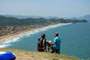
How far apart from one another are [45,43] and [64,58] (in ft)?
11.0

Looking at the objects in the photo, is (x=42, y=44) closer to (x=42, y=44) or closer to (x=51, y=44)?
(x=42, y=44)

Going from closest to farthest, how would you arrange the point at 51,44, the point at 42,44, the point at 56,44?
1. the point at 56,44
2. the point at 51,44
3. the point at 42,44

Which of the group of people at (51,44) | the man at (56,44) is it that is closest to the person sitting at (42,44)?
the group of people at (51,44)

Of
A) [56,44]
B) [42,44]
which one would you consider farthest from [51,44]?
[42,44]

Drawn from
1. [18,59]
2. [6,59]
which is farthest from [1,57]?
[18,59]

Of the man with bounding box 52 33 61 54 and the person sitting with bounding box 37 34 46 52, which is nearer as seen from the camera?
the man with bounding box 52 33 61 54

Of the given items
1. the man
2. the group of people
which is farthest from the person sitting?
the man

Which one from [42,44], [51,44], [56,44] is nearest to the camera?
[56,44]

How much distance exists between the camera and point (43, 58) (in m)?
12.6

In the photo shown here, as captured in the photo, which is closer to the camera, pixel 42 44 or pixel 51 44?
pixel 51 44

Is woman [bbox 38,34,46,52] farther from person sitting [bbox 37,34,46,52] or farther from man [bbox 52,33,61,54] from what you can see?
man [bbox 52,33,61,54]

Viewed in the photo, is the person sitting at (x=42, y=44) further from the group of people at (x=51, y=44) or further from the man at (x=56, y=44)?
the man at (x=56, y=44)

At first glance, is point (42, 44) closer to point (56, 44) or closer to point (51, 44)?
point (51, 44)

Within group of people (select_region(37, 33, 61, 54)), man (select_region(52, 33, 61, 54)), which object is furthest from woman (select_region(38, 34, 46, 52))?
man (select_region(52, 33, 61, 54))
